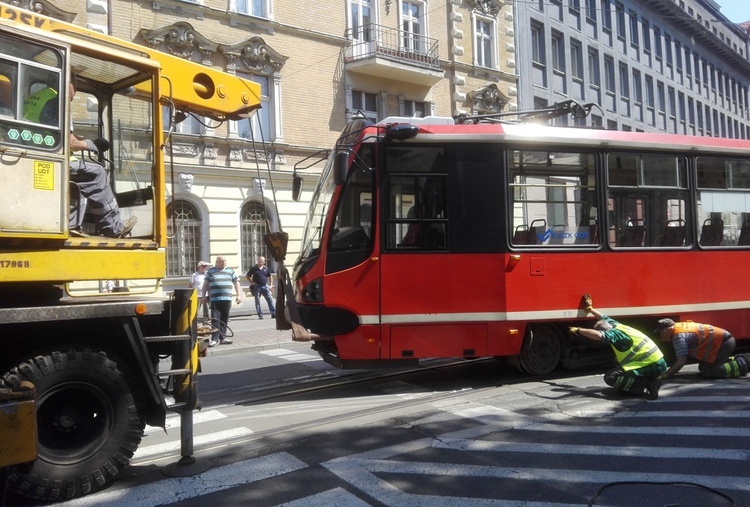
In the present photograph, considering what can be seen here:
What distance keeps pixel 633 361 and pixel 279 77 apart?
51.7 ft

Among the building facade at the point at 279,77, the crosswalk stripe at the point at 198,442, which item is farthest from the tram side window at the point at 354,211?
the building facade at the point at 279,77

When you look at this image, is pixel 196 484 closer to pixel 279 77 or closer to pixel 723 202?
pixel 723 202

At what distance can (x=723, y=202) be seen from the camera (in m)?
8.81

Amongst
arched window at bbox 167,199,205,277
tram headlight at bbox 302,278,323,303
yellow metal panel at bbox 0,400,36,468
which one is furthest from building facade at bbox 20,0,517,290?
yellow metal panel at bbox 0,400,36,468

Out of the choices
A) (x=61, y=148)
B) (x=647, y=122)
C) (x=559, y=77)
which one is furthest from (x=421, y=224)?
(x=647, y=122)

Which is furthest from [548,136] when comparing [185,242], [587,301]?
[185,242]

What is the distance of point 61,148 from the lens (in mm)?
4191

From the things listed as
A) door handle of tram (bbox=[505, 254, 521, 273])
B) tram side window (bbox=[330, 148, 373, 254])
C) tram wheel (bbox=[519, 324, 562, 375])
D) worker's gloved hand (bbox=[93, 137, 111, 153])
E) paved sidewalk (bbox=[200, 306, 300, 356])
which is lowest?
paved sidewalk (bbox=[200, 306, 300, 356])

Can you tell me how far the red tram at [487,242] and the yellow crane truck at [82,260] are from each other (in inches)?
96.1

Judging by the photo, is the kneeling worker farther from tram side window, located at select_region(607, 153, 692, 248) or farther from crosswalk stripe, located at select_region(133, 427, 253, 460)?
crosswalk stripe, located at select_region(133, 427, 253, 460)

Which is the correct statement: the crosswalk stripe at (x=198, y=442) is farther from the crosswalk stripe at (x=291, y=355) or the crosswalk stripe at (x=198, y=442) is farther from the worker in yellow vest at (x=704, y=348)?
the worker in yellow vest at (x=704, y=348)

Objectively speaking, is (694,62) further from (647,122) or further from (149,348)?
(149,348)

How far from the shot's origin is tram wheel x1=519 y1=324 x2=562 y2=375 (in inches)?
305

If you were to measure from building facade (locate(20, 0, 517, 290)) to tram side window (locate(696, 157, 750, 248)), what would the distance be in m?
10.5
